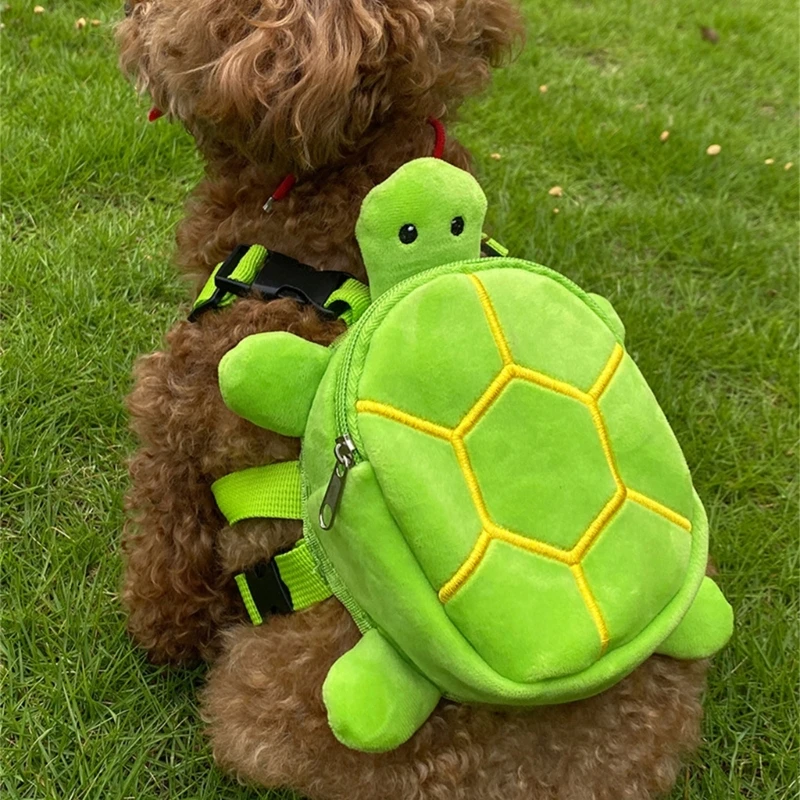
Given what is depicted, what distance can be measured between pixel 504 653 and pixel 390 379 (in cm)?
38

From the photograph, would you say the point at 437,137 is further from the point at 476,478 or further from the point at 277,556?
the point at 277,556

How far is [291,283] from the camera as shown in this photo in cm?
142

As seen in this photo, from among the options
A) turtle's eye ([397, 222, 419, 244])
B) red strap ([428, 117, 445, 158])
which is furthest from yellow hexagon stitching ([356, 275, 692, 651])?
red strap ([428, 117, 445, 158])

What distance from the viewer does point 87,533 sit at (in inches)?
75.2

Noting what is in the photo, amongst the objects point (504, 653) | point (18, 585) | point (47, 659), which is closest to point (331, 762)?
point (504, 653)

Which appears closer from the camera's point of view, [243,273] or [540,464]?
[540,464]

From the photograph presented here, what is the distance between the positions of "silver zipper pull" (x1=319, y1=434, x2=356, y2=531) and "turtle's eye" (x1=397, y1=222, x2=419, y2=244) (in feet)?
1.01

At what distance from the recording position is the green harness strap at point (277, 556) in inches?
53.1

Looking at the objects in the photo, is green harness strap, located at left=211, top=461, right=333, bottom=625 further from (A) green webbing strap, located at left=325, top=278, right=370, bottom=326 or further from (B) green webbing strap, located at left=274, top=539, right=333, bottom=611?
(A) green webbing strap, located at left=325, top=278, right=370, bottom=326

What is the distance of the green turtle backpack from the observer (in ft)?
3.59

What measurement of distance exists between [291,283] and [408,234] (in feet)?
0.86

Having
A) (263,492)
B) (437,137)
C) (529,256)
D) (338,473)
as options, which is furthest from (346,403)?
(529,256)

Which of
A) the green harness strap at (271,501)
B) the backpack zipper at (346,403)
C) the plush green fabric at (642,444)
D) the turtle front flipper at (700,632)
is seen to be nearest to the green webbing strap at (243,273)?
the green harness strap at (271,501)

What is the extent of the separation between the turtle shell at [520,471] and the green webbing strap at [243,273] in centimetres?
35
